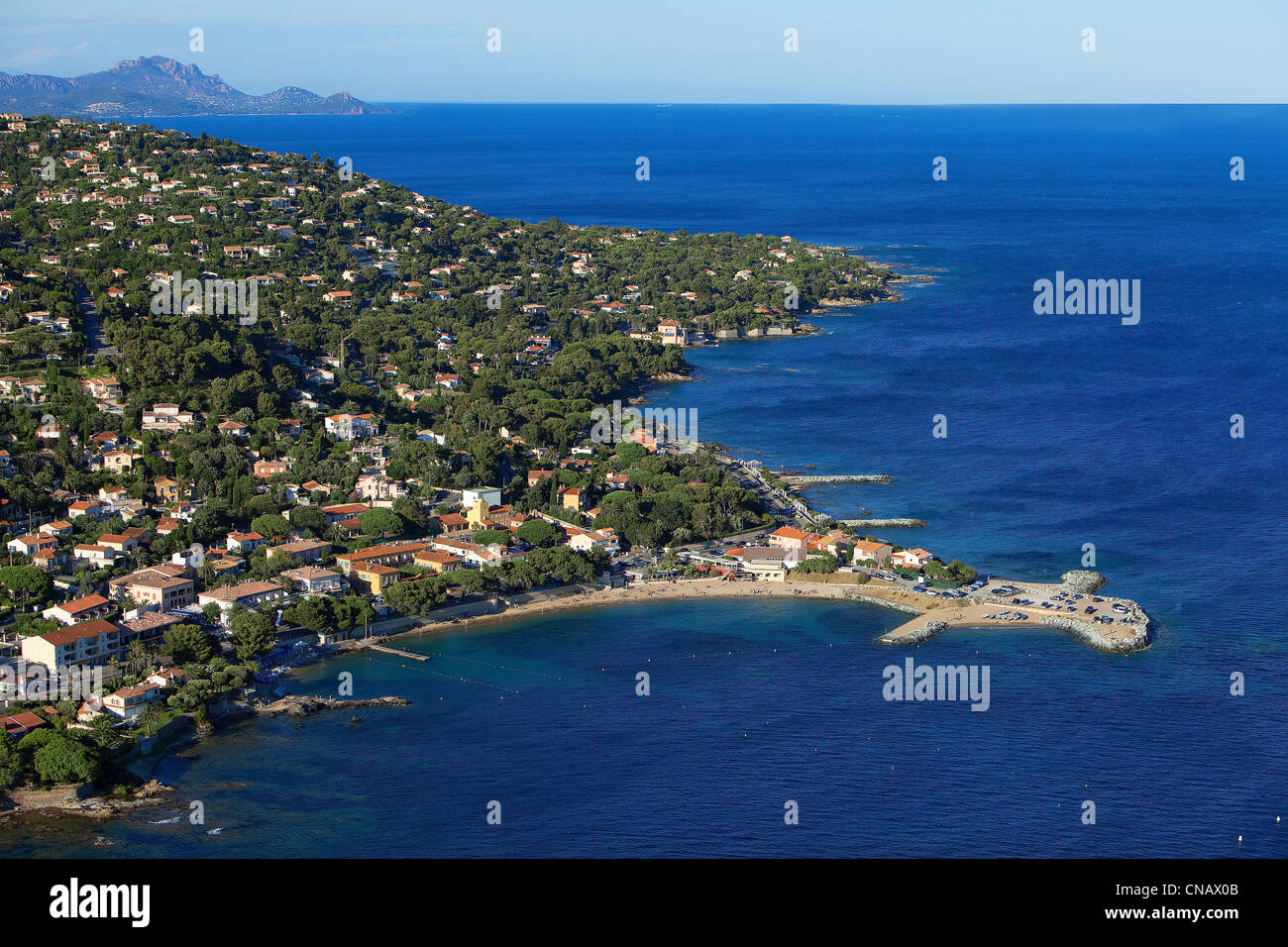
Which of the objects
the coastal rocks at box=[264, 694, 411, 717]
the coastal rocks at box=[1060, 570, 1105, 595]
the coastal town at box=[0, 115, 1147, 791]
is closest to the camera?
the coastal rocks at box=[264, 694, 411, 717]

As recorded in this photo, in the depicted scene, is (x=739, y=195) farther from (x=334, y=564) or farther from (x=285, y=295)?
(x=334, y=564)

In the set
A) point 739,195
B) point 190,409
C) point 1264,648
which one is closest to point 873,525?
point 1264,648

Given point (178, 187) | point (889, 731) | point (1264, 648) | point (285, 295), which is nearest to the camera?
point (889, 731)

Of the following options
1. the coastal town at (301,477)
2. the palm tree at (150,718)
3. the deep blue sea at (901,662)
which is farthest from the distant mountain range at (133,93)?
the palm tree at (150,718)

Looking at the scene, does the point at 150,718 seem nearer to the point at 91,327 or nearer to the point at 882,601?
the point at 882,601

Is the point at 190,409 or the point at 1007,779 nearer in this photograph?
the point at 1007,779

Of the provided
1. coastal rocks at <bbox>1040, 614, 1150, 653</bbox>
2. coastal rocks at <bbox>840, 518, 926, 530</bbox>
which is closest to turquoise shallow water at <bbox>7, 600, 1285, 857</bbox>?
coastal rocks at <bbox>1040, 614, 1150, 653</bbox>

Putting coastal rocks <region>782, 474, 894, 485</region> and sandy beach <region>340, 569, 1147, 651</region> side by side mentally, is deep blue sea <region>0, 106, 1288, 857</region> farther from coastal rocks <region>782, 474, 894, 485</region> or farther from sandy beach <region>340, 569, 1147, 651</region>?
coastal rocks <region>782, 474, 894, 485</region>
